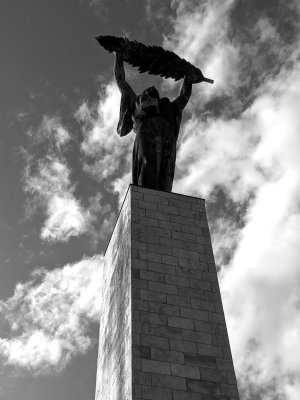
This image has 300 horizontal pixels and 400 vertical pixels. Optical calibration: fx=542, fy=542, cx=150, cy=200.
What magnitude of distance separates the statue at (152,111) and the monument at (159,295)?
0.03 meters

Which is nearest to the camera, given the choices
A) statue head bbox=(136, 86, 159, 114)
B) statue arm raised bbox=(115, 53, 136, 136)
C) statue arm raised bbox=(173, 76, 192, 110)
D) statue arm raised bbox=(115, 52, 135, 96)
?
statue head bbox=(136, 86, 159, 114)

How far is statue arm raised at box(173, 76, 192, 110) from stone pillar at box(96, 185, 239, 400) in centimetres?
417

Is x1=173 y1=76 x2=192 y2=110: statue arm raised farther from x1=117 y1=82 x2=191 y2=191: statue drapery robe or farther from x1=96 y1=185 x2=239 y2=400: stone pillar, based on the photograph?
x1=96 y1=185 x2=239 y2=400: stone pillar

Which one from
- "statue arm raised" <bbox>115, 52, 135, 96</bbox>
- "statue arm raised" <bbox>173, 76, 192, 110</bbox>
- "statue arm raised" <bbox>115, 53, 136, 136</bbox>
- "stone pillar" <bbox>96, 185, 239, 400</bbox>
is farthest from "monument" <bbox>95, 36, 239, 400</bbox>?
"statue arm raised" <bbox>173, 76, 192, 110</bbox>

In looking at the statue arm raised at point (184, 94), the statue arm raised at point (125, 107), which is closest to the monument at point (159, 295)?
the statue arm raised at point (125, 107)

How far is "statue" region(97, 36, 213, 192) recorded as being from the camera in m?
14.3

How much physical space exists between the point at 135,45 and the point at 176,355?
1014 centimetres

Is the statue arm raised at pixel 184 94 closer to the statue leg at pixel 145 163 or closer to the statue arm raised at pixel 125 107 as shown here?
the statue arm raised at pixel 125 107

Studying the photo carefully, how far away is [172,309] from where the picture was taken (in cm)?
1069

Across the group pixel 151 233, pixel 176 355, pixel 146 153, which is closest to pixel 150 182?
pixel 146 153

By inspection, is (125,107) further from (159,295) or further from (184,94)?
(159,295)

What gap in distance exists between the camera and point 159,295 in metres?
10.8

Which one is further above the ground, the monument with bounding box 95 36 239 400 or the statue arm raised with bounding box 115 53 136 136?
the statue arm raised with bounding box 115 53 136 136

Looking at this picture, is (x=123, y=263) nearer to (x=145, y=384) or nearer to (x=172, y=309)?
(x=172, y=309)
